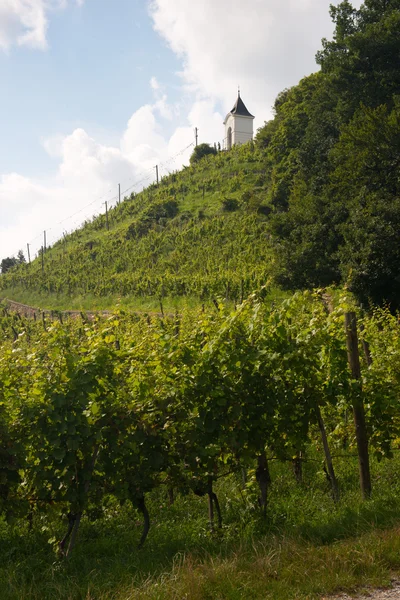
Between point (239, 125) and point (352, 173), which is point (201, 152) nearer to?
point (239, 125)

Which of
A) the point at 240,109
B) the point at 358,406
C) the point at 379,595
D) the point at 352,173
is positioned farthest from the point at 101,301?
the point at 240,109

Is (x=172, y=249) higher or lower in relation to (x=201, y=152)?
lower

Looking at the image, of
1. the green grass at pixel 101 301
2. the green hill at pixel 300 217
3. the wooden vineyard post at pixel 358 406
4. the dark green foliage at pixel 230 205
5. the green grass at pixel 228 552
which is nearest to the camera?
the green grass at pixel 228 552

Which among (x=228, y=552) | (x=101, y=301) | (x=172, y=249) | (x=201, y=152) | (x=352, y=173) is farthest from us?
(x=201, y=152)

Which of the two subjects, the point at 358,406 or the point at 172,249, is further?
the point at 172,249

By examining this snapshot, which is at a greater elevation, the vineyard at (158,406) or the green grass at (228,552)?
the vineyard at (158,406)

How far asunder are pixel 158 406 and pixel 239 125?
72.3 m

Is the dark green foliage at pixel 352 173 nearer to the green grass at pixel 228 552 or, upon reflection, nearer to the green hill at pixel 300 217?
the green hill at pixel 300 217

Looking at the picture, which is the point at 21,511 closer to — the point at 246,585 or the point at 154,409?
the point at 154,409

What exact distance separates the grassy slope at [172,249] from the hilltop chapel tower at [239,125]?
560 inches

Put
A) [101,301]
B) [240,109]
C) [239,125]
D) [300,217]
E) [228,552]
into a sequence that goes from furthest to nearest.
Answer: [240,109] < [239,125] < [101,301] < [300,217] < [228,552]

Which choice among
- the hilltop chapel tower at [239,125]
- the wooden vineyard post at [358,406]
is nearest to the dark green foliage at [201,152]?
the hilltop chapel tower at [239,125]

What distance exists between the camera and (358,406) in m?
5.50

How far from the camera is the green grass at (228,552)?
3.83 metres
